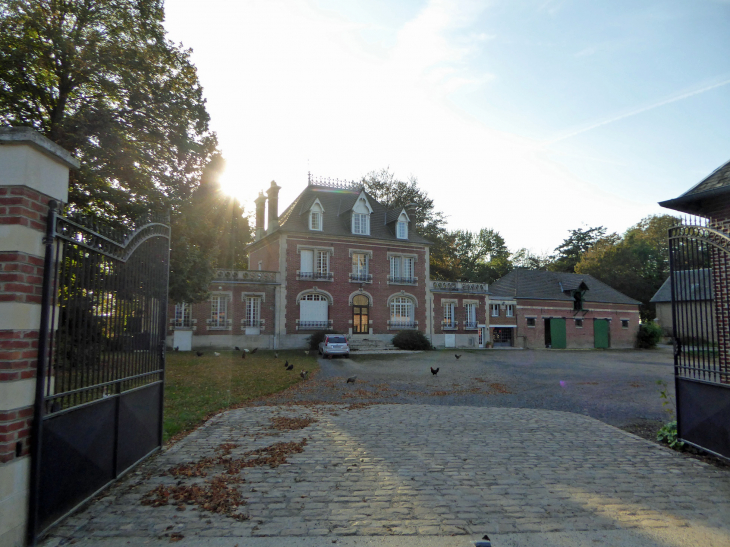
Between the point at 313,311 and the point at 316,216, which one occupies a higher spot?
the point at 316,216

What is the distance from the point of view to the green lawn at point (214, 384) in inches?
364

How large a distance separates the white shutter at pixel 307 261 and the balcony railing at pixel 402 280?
6.16 m

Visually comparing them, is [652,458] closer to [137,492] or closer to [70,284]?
[137,492]

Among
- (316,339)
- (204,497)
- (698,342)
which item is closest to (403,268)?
(316,339)

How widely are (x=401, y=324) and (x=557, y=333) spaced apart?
48.1ft

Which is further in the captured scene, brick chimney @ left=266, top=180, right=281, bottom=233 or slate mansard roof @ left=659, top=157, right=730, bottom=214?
brick chimney @ left=266, top=180, right=281, bottom=233

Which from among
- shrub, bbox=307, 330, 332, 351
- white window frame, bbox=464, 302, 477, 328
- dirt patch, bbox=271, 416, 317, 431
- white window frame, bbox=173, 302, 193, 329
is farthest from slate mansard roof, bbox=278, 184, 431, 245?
dirt patch, bbox=271, 416, 317, 431

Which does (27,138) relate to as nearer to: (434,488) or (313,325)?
(434,488)

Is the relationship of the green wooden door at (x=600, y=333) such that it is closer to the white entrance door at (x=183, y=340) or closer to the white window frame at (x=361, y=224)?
the white window frame at (x=361, y=224)

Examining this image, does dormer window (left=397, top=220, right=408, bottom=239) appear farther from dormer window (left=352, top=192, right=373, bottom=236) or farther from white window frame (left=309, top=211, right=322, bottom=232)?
white window frame (left=309, top=211, right=322, bottom=232)

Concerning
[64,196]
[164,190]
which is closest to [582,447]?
[64,196]

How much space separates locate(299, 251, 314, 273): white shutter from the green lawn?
29.4 ft

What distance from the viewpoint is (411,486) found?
203 inches

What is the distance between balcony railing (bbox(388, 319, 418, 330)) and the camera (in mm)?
33188
